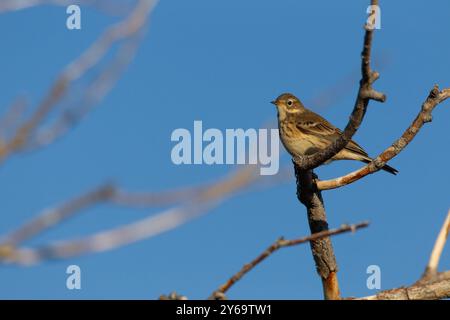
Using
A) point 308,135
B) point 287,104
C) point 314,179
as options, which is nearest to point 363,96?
point 314,179

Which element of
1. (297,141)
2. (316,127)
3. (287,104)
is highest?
(287,104)

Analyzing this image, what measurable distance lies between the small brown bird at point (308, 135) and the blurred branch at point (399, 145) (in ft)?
13.2

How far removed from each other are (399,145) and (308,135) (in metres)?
5.35

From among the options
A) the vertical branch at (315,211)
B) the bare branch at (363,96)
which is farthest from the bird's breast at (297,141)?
the bare branch at (363,96)

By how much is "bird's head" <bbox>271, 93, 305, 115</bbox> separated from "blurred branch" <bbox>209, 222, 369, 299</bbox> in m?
11.0

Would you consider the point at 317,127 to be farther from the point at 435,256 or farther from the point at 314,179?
the point at 435,256

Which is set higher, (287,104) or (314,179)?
(287,104)

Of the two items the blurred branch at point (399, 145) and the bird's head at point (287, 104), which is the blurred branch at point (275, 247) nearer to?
the blurred branch at point (399, 145)

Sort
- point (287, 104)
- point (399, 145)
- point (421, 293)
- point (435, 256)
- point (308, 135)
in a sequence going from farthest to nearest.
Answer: point (287, 104) < point (308, 135) < point (399, 145) < point (421, 293) < point (435, 256)

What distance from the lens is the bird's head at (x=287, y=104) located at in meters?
13.3

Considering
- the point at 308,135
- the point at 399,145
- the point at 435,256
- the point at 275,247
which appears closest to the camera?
the point at 275,247

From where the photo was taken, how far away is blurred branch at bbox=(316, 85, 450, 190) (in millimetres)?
6582

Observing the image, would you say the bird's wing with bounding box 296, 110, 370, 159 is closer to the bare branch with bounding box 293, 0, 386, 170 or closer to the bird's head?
the bird's head

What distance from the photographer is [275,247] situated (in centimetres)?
226
